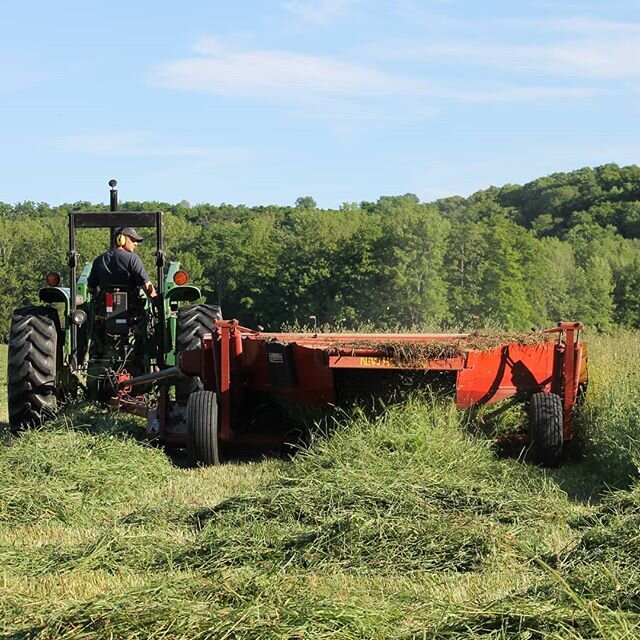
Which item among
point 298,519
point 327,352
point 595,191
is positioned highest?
point 595,191

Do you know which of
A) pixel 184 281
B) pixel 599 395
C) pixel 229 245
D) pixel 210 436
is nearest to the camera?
pixel 210 436

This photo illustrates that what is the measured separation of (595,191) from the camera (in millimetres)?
76812

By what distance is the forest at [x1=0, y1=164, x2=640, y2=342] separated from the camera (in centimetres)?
4891

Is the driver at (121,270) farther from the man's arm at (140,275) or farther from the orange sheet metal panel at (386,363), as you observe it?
the orange sheet metal panel at (386,363)

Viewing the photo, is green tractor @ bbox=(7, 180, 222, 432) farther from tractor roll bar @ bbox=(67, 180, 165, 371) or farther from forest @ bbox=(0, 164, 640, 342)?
forest @ bbox=(0, 164, 640, 342)

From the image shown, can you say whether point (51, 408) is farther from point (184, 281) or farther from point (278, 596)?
point (278, 596)

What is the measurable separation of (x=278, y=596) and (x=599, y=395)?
494 cm

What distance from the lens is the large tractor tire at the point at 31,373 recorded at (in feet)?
28.5

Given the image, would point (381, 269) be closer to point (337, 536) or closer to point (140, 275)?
point (140, 275)

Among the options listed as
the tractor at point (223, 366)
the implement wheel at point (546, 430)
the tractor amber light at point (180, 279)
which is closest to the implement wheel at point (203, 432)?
the tractor at point (223, 366)

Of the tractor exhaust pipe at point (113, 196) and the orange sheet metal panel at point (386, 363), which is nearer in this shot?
the orange sheet metal panel at point (386, 363)

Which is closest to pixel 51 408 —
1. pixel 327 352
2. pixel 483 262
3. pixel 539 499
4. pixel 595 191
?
pixel 327 352

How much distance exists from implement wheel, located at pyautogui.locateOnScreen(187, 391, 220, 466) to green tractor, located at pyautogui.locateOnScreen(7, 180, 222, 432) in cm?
111

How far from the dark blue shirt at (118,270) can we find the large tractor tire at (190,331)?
51 centimetres
